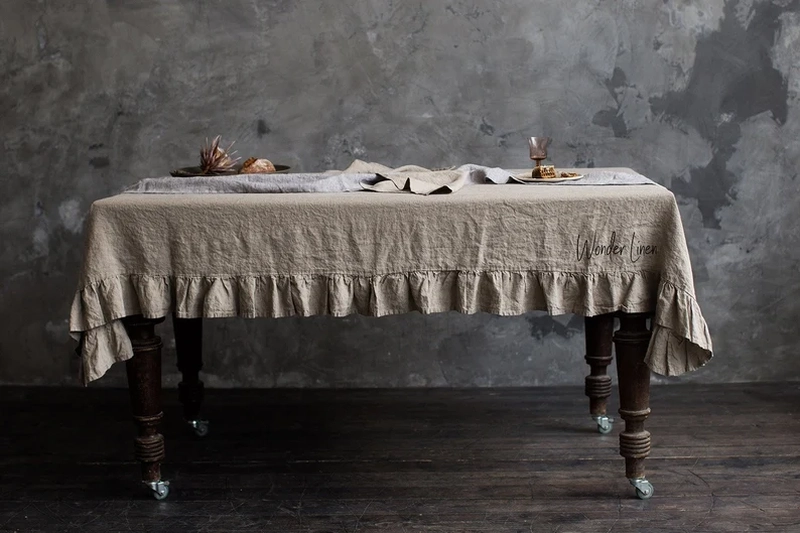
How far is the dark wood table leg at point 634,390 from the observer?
2.49 m

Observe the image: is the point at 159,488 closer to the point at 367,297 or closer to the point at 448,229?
the point at 367,297

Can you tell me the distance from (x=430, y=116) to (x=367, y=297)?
138 cm

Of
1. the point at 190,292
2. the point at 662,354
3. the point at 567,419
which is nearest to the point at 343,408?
the point at 567,419

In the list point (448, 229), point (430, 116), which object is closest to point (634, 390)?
point (448, 229)

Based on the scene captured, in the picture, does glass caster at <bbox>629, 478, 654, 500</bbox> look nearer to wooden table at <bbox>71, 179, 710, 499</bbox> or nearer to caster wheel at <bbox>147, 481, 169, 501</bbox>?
wooden table at <bbox>71, 179, 710, 499</bbox>

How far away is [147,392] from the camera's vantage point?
2.55 metres

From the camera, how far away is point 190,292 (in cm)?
244

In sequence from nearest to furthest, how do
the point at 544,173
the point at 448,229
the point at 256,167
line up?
the point at 448,229 < the point at 544,173 < the point at 256,167

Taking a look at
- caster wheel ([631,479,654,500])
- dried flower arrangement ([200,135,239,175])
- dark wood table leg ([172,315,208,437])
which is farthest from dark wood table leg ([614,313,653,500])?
dark wood table leg ([172,315,208,437])

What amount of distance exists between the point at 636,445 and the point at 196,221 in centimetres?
138

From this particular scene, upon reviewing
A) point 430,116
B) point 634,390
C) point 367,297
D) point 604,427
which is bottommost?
point 604,427

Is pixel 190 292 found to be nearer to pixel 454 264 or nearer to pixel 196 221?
pixel 196 221

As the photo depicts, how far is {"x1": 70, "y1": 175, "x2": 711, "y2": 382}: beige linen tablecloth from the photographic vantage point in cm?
239

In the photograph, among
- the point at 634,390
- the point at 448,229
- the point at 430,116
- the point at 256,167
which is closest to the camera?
the point at 448,229
